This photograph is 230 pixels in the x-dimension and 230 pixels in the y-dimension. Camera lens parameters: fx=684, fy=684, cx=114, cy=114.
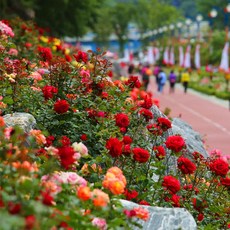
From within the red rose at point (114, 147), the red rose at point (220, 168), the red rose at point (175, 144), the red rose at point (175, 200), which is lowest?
the red rose at point (175, 200)

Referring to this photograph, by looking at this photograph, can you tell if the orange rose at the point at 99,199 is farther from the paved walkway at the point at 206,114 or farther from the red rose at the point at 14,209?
the paved walkway at the point at 206,114

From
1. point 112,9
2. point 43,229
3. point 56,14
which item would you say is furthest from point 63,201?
point 112,9

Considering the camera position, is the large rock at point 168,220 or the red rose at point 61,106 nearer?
the large rock at point 168,220

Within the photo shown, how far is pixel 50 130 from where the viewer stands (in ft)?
21.2

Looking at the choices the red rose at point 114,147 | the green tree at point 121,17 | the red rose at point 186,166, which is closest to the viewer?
the red rose at point 114,147

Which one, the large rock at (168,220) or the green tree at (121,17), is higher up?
the large rock at (168,220)

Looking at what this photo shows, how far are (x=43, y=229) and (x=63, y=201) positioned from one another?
0.73m

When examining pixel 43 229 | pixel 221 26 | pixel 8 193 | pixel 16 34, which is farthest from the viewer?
pixel 221 26

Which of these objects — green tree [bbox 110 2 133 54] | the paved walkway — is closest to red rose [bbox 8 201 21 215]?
the paved walkway

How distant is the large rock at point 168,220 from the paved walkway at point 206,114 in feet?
22.4

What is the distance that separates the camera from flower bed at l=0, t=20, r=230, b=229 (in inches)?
142

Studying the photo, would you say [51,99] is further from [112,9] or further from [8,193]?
[112,9]

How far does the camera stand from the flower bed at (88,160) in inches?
142

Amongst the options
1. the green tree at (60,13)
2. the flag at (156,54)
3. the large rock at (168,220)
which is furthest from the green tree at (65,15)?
the flag at (156,54)
